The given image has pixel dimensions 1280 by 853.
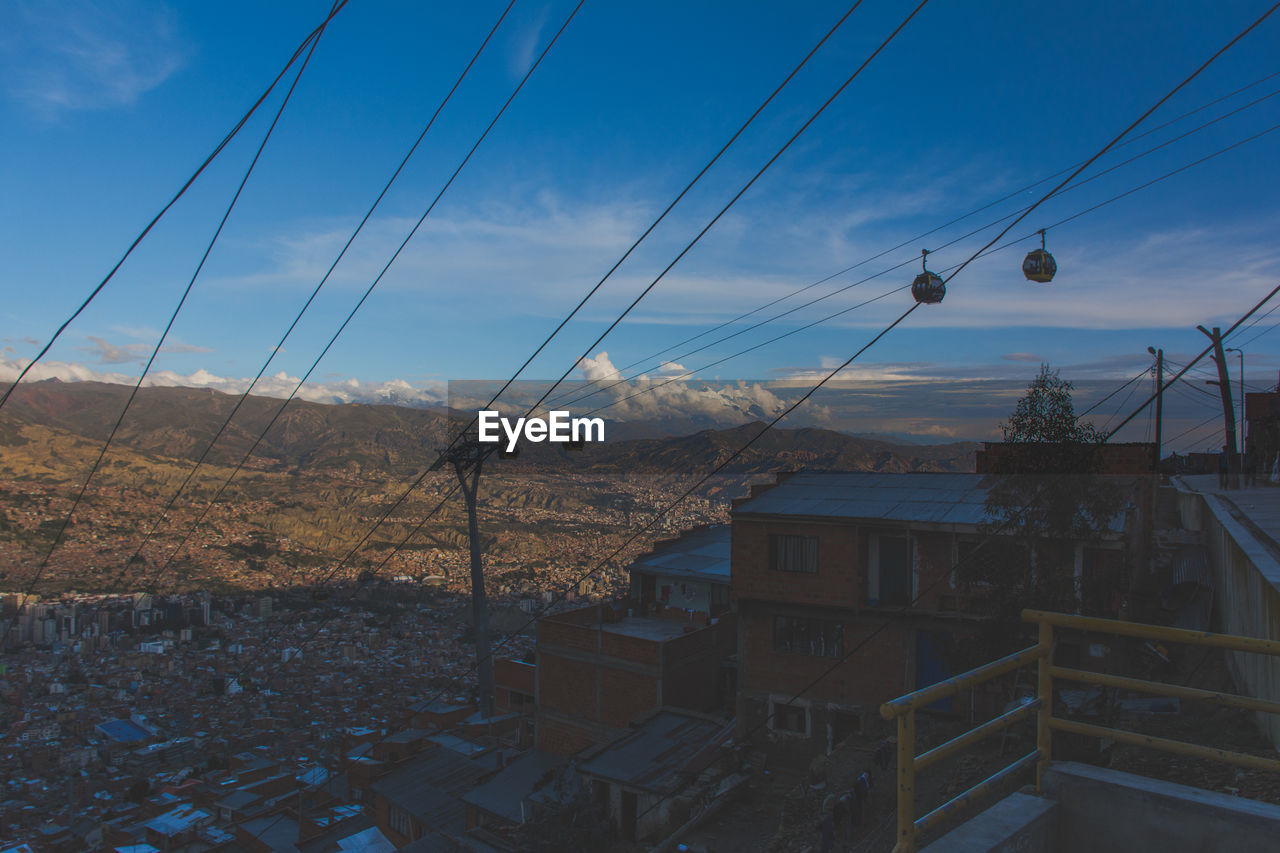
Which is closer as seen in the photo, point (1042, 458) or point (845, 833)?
point (845, 833)

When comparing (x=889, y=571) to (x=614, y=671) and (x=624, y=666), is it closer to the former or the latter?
(x=624, y=666)

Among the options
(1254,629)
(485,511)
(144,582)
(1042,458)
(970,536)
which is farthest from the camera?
(485,511)

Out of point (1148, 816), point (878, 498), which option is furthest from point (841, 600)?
point (1148, 816)

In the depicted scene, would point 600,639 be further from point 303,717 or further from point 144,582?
point 144,582

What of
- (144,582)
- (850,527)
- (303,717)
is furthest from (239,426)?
(850,527)

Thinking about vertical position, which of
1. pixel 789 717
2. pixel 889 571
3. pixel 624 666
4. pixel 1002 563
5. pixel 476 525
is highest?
pixel 1002 563

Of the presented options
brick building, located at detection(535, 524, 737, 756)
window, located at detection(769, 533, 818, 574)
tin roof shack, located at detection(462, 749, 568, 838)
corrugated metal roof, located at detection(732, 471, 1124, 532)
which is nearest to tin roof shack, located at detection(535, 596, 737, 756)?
brick building, located at detection(535, 524, 737, 756)

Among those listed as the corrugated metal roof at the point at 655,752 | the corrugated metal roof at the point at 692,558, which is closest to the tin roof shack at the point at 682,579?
the corrugated metal roof at the point at 692,558

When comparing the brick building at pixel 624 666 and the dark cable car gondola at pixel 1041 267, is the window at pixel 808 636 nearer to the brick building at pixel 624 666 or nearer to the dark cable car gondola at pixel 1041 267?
the brick building at pixel 624 666
